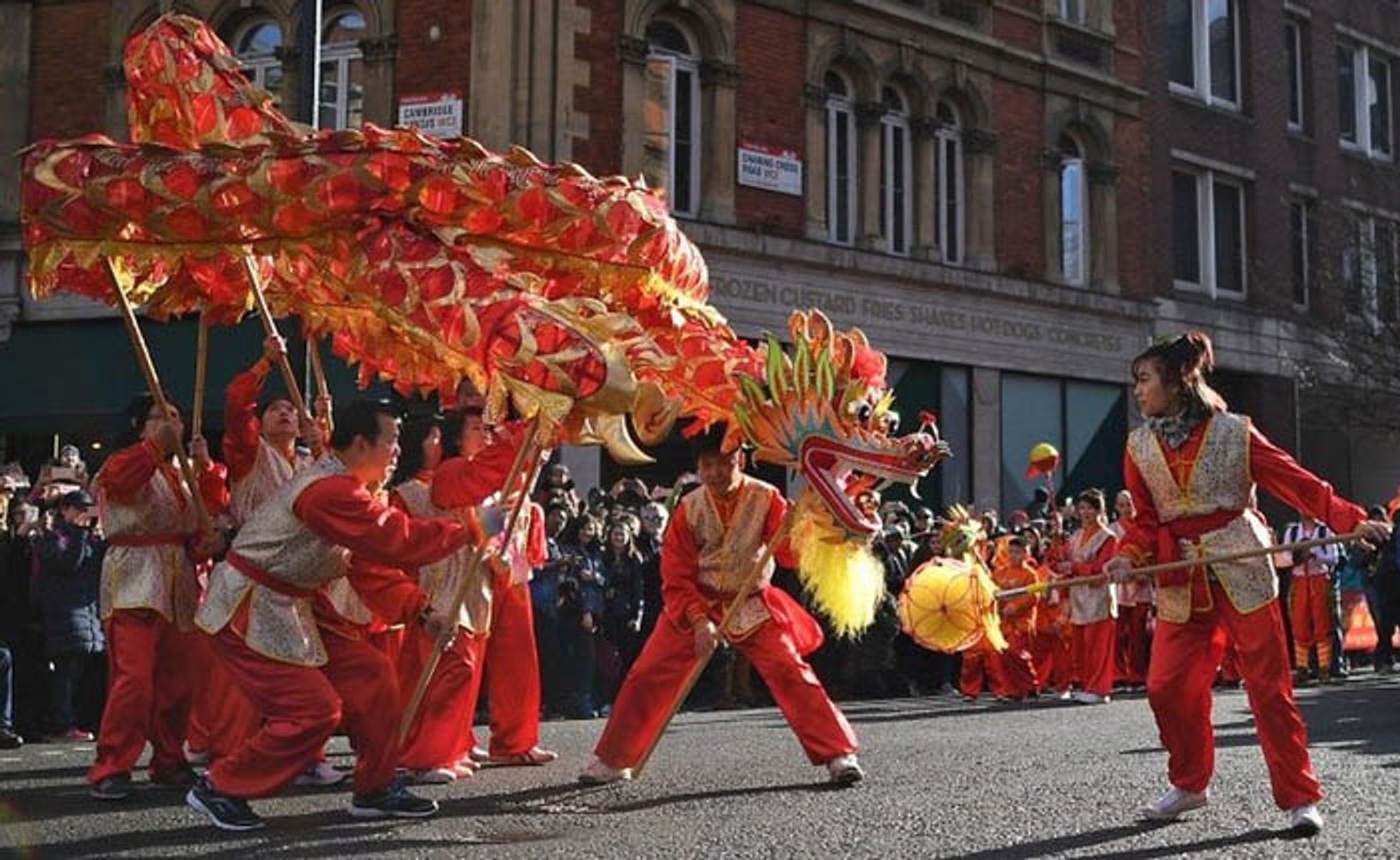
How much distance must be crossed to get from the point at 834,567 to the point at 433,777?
92.6 inches

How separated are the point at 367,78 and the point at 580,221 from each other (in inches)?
459

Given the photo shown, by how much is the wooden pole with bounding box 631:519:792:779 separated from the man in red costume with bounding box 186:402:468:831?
1345 mm

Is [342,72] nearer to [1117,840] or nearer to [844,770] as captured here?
[844,770]

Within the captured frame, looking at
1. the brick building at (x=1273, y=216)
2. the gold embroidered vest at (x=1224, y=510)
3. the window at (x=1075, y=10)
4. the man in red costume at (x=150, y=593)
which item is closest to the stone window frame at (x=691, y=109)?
the window at (x=1075, y=10)

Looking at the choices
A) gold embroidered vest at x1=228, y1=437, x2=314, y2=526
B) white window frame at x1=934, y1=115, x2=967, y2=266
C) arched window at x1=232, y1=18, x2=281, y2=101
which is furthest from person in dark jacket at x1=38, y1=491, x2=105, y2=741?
white window frame at x1=934, y1=115, x2=967, y2=266

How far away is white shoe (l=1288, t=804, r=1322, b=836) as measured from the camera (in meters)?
6.70

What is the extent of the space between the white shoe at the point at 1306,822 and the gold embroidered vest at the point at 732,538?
2754 millimetres

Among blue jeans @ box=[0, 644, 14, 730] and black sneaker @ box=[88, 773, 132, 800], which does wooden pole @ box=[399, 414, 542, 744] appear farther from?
blue jeans @ box=[0, 644, 14, 730]

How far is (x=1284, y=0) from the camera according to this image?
28.5m

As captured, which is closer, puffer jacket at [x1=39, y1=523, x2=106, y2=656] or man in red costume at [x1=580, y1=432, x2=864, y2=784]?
man in red costume at [x1=580, y1=432, x2=864, y2=784]

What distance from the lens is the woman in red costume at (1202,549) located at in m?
6.96

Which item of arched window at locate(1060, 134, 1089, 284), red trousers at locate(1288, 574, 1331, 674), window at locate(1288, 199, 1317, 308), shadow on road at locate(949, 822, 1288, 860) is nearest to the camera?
shadow on road at locate(949, 822, 1288, 860)

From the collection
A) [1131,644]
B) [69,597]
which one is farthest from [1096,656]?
[69,597]

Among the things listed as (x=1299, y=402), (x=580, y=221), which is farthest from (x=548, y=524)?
(x=1299, y=402)
